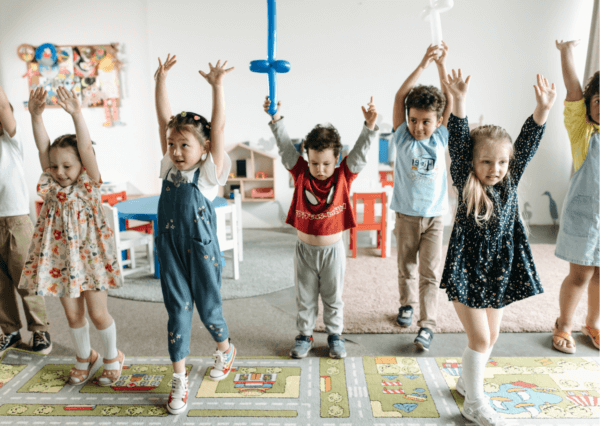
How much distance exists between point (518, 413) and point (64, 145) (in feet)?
6.22

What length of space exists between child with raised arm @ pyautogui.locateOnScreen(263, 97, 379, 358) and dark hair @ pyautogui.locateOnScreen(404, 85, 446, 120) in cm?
23

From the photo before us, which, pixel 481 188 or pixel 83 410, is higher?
pixel 481 188

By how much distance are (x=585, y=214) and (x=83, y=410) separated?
2125mm

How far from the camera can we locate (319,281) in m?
1.83

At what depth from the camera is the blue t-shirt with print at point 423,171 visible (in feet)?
6.26

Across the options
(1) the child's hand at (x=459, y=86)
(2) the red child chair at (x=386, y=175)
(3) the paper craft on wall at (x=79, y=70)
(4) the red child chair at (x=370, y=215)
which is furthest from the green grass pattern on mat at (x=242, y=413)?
(3) the paper craft on wall at (x=79, y=70)

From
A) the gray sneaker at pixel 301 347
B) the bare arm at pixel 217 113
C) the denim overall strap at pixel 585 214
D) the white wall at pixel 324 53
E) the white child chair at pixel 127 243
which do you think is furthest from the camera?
the white wall at pixel 324 53

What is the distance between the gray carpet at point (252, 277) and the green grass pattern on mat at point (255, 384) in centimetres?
91

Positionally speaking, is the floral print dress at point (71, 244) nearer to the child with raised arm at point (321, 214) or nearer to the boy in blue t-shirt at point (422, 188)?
the child with raised arm at point (321, 214)

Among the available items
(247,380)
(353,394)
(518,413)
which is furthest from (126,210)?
(518,413)

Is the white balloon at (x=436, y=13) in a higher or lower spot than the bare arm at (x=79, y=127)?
higher

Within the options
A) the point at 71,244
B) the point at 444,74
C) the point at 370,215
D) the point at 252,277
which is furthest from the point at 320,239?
the point at 370,215

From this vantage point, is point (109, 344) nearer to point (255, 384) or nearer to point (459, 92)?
point (255, 384)

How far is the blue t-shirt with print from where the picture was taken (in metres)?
1.91
